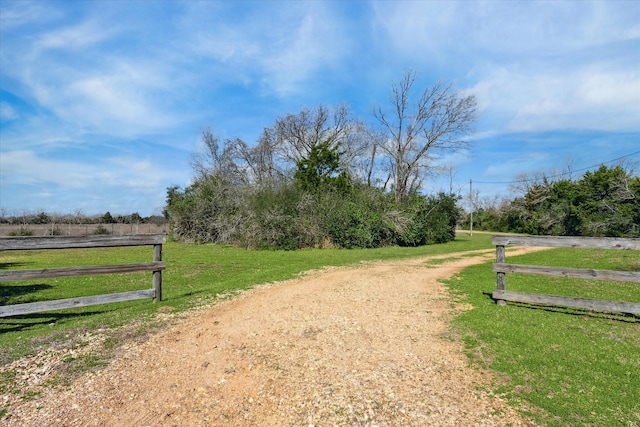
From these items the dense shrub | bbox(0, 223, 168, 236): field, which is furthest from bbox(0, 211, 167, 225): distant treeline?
the dense shrub

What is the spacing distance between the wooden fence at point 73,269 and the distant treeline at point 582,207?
40.3 metres

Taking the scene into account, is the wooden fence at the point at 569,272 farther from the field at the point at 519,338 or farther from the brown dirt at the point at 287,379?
the brown dirt at the point at 287,379

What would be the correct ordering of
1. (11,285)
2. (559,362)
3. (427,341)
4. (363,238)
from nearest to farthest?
(559,362) → (427,341) → (11,285) → (363,238)

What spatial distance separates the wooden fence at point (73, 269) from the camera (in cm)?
618

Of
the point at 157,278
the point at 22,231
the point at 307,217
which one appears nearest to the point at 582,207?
the point at 307,217

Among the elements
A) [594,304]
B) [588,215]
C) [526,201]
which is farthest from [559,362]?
[526,201]

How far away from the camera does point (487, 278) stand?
1119 cm

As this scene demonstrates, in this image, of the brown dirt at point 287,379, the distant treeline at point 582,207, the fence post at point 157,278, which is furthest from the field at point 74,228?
the distant treeline at point 582,207

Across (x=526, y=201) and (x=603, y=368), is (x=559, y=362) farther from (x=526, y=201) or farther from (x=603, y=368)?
(x=526, y=201)

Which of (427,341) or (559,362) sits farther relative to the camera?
(427,341)

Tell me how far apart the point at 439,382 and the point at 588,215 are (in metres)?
43.4

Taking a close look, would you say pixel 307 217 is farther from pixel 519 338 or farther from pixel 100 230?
pixel 100 230

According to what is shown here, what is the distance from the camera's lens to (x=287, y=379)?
4.24m

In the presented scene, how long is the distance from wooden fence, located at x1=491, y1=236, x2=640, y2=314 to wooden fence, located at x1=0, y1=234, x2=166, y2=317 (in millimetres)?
7313
